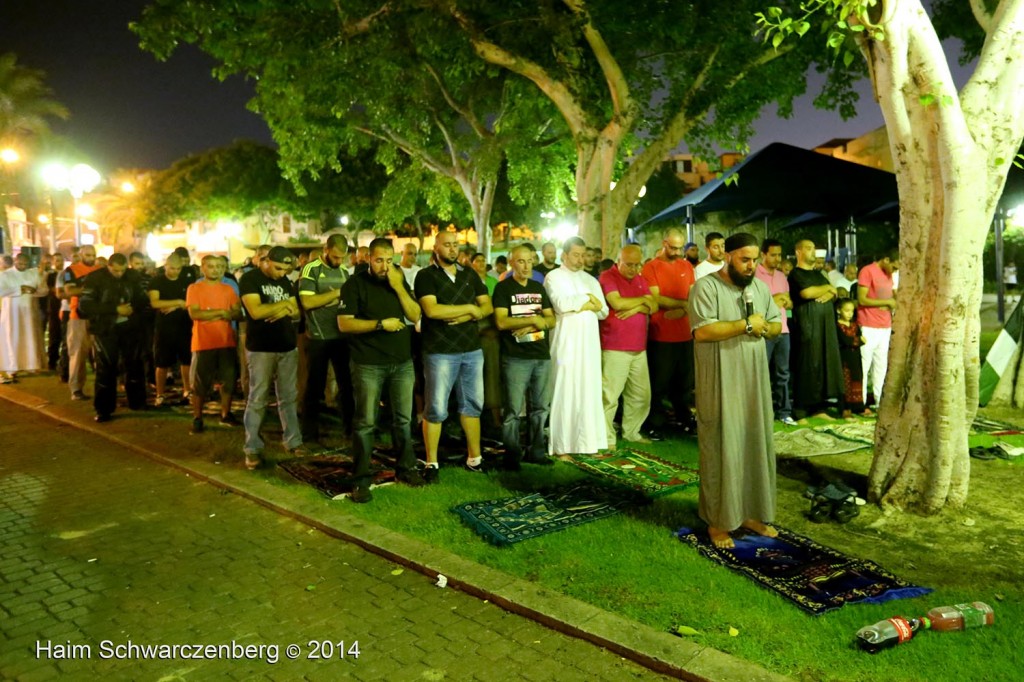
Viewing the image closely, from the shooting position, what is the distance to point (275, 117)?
65.4 feet

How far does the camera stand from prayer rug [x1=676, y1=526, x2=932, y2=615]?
4297mm

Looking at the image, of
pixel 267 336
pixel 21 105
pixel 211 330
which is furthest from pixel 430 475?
pixel 21 105

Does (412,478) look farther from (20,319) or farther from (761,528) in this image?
(20,319)

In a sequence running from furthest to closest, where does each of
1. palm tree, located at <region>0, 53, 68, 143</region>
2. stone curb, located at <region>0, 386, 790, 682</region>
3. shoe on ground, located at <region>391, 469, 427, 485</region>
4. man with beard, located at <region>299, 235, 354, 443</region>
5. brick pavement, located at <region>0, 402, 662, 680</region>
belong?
palm tree, located at <region>0, 53, 68, 143</region>
man with beard, located at <region>299, 235, 354, 443</region>
shoe on ground, located at <region>391, 469, 427, 485</region>
brick pavement, located at <region>0, 402, 662, 680</region>
stone curb, located at <region>0, 386, 790, 682</region>

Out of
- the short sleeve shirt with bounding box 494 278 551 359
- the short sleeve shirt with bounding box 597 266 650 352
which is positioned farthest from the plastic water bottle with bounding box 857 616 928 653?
the short sleeve shirt with bounding box 597 266 650 352

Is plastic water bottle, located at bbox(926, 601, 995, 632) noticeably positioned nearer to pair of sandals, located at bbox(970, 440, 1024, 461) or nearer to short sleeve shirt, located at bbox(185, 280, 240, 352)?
pair of sandals, located at bbox(970, 440, 1024, 461)

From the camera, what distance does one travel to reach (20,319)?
510 inches

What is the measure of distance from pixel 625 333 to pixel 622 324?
0.33 feet

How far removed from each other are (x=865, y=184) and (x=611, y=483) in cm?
1012

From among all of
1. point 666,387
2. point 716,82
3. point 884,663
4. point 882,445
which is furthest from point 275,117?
point 884,663

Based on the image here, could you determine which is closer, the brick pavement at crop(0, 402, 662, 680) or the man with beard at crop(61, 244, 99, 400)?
the brick pavement at crop(0, 402, 662, 680)

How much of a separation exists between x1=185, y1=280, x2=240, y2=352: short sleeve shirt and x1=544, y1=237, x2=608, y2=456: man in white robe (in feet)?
12.2

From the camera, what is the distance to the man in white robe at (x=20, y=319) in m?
12.8

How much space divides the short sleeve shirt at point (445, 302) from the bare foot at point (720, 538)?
8.72 feet
